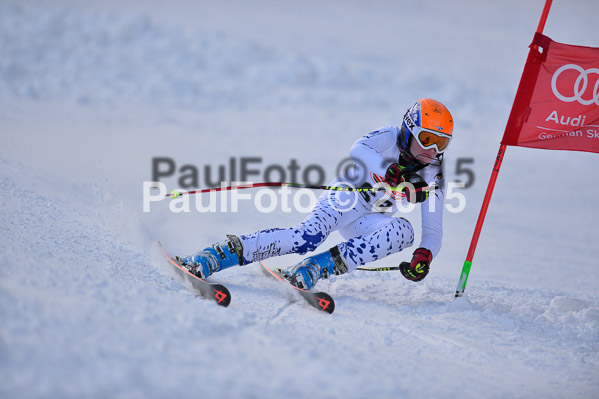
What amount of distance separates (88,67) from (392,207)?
11.5 m

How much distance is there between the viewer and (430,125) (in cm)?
349

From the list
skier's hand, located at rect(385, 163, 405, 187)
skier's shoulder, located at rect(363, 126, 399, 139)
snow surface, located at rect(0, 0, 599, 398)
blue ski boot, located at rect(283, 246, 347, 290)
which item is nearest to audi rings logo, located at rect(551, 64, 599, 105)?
skier's shoulder, located at rect(363, 126, 399, 139)

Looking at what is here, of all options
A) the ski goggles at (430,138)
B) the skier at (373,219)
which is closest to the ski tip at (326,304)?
the skier at (373,219)

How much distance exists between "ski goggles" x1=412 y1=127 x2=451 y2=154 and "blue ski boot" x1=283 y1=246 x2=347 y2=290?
871mm

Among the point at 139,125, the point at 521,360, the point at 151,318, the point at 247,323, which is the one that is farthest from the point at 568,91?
the point at 139,125

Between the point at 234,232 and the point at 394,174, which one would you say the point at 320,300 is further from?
the point at 234,232

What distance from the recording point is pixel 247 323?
2549 millimetres

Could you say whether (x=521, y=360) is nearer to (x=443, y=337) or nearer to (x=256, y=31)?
(x=443, y=337)

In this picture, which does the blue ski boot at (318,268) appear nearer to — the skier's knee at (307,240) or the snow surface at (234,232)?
the skier's knee at (307,240)

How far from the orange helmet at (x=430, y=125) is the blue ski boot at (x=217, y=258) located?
1.31 metres

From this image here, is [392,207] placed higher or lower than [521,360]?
higher

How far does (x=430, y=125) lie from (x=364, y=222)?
760 mm

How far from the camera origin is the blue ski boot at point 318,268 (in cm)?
328

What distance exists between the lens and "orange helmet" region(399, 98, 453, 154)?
349cm
